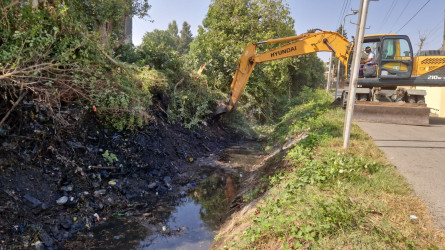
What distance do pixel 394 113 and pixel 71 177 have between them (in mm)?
8929

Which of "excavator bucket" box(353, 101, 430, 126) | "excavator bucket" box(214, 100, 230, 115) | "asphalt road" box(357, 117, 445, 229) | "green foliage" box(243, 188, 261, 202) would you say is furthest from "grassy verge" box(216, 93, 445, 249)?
"excavator bucket" box(214, 100, 230, 115)

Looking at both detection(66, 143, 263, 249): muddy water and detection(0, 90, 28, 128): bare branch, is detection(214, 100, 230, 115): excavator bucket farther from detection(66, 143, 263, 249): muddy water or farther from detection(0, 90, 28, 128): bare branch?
detection(0, 90, 28, 128): bare branch

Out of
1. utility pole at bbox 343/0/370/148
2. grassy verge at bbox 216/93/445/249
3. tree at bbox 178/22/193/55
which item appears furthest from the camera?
tree at bbox 178/22/193/55

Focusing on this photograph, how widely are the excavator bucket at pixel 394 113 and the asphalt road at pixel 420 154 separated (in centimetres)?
32

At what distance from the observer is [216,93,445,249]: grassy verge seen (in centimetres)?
298

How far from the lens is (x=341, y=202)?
348cm

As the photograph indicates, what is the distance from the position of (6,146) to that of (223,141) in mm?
7430

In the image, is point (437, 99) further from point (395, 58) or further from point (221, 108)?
point (221, 108)

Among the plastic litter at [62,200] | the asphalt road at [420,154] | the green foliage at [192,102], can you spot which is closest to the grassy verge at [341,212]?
the asphalt road at [420,154]

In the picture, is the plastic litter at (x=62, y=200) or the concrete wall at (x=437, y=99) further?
the concrete wall at (x=437, y=99)

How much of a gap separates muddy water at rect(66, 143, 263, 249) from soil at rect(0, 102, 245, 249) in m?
A: 0.16

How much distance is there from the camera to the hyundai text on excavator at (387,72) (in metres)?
8.71

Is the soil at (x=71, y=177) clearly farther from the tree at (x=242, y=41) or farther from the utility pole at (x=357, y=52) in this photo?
the tree at (x=242, y=41)

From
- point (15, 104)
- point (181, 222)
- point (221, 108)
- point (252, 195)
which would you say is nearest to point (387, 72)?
point (221, 108)
